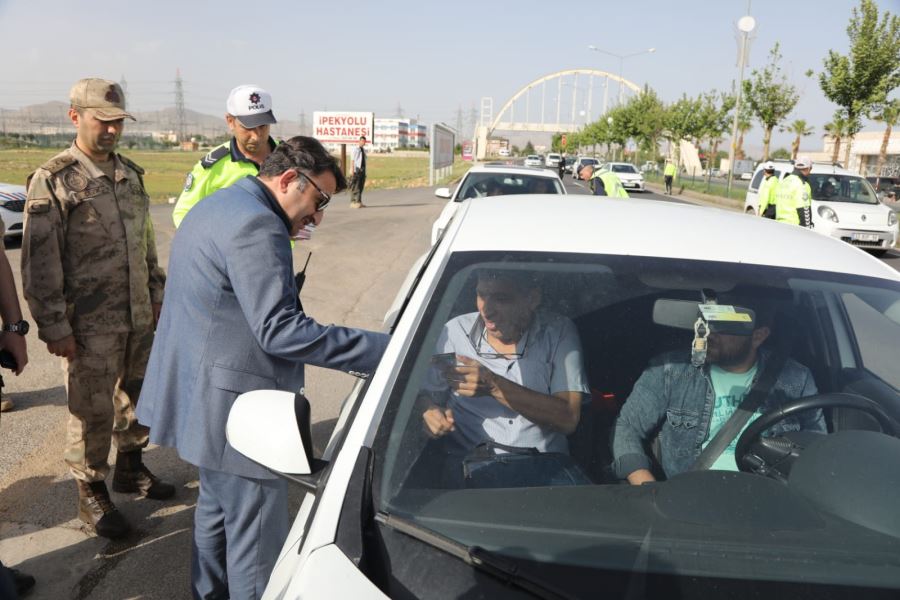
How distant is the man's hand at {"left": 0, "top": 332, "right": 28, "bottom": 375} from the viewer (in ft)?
9.04

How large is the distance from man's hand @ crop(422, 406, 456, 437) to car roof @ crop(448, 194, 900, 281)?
559mm

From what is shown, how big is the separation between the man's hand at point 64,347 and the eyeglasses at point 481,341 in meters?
2.07

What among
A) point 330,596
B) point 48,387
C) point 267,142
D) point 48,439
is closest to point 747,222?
point 330,596

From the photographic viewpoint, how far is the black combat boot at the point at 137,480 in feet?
12.2

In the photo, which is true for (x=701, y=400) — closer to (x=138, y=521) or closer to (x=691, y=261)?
(x=691, y=261)

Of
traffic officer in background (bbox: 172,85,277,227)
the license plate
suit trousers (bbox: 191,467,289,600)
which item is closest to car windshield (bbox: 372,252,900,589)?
suit trousers (bbox: 191,467,289,600)

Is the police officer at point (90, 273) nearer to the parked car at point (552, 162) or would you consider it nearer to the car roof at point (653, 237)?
the car roof at point (653, 237)

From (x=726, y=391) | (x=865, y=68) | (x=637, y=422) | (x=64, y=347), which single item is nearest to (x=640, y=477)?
(x=637, y=422)

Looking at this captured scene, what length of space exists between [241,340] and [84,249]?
154 cm

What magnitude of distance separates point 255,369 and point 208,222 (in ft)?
1.57

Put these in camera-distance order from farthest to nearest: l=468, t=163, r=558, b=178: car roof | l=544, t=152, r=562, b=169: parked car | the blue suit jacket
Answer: l=544, t=152, r=562, b=169: parked car
l=468, t=163, r=558, b=178: car roof
the blue suit jacket

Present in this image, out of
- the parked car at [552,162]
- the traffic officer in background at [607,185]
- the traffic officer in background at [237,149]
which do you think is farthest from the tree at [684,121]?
the traffic officer in background at [237,149]

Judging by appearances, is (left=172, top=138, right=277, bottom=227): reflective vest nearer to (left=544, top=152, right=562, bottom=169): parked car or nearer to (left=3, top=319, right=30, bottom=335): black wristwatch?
(left=3, top=319, right=30, bottom=335): black wristwatch

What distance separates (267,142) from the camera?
4082 mm
